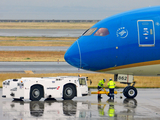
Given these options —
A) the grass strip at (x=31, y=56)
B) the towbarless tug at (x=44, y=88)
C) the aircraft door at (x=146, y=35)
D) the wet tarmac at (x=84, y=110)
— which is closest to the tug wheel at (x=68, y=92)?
the towbarless tug at (x=44, y=88)

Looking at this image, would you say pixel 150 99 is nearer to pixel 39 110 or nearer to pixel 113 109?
pixel 113 109

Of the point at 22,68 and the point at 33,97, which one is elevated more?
the point at 22,68

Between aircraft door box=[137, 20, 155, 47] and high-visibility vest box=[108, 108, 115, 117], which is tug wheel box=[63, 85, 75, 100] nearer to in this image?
high-visibility vest box=[108, 108, 115, 117]

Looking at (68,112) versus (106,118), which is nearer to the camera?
(106,118)

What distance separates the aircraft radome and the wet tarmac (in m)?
2.48

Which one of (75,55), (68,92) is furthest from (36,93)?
(75,55)

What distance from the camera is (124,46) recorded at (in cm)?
1967

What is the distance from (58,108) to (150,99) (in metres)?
7.83

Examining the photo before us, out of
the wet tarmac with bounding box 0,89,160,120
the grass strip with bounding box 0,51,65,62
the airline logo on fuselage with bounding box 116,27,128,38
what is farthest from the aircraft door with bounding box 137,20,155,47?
the grass strip with bounding box 0,51,65,62

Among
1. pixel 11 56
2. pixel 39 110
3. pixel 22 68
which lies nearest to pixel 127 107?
pixel 39 110

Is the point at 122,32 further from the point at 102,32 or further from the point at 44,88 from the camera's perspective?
the point at 44,88

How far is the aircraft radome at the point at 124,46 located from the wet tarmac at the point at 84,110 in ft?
8.14

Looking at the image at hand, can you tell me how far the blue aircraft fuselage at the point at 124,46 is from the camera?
19.6 meters

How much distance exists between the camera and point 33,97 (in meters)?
20.8
